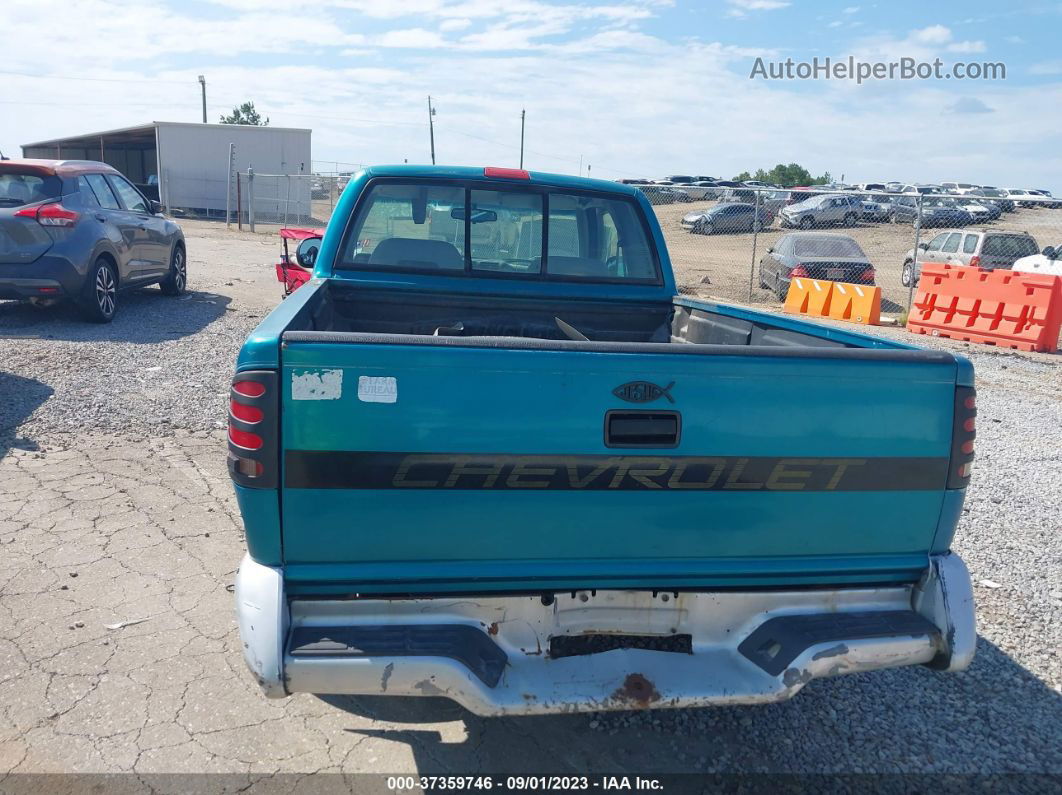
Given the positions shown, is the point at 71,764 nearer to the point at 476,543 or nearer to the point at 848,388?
the point at 476,543

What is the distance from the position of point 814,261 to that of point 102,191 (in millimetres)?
11988

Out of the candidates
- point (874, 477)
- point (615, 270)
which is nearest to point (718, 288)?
point (615, 270)

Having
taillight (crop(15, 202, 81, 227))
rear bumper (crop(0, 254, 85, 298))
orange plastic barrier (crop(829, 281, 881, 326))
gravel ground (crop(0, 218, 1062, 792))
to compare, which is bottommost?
gravel ground (crop(0, 218, 1062, 792))

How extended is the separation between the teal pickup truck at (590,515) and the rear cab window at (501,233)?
171cm

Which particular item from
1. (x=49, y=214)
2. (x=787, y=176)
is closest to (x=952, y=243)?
(x=49, y=214)

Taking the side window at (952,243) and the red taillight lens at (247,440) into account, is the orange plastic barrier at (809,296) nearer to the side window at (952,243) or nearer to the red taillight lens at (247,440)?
the side window at (952,243)

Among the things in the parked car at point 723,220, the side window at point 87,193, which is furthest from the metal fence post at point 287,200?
the side window at point 87,193

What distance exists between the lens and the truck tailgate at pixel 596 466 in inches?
99.7

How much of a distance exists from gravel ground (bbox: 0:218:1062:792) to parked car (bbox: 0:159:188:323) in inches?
146

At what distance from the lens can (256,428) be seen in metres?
2.52

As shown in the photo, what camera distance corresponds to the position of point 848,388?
2.72 m

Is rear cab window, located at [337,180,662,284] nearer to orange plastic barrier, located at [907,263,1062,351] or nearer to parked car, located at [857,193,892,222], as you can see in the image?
orange plastic barrier, located at [907,263,1062,351]

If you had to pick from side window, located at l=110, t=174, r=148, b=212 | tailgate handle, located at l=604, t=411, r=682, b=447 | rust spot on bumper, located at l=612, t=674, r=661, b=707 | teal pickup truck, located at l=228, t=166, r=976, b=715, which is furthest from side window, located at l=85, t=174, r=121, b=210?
rust spot on bumper, located at l=612, t=674, r=661, b=707

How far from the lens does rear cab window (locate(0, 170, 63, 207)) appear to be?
9.58m
